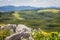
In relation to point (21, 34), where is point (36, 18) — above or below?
above

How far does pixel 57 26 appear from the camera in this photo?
6.73 m

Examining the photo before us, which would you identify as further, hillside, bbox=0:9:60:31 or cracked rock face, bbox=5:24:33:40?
hillside, bbox=0:9:60:31

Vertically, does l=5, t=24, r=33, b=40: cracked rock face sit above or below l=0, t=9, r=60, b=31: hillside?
below

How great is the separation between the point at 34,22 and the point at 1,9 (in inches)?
51.6

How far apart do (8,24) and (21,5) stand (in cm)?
89

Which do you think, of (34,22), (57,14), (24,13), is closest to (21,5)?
(24,13)

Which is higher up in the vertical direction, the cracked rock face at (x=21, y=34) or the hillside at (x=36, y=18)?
the hillside at (x=36, y=18)

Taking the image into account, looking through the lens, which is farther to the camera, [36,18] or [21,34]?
[36,18]

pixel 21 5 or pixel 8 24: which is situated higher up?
pixel 21 5

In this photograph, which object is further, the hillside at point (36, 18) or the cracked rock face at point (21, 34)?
the hillside at point (36, 18)

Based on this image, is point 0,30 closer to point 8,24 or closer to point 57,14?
point 8,24

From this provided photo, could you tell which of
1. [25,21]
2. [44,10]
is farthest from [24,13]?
[44,10]

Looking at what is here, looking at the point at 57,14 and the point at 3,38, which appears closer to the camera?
the point at 3,38

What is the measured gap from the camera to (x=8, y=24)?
6805mm
